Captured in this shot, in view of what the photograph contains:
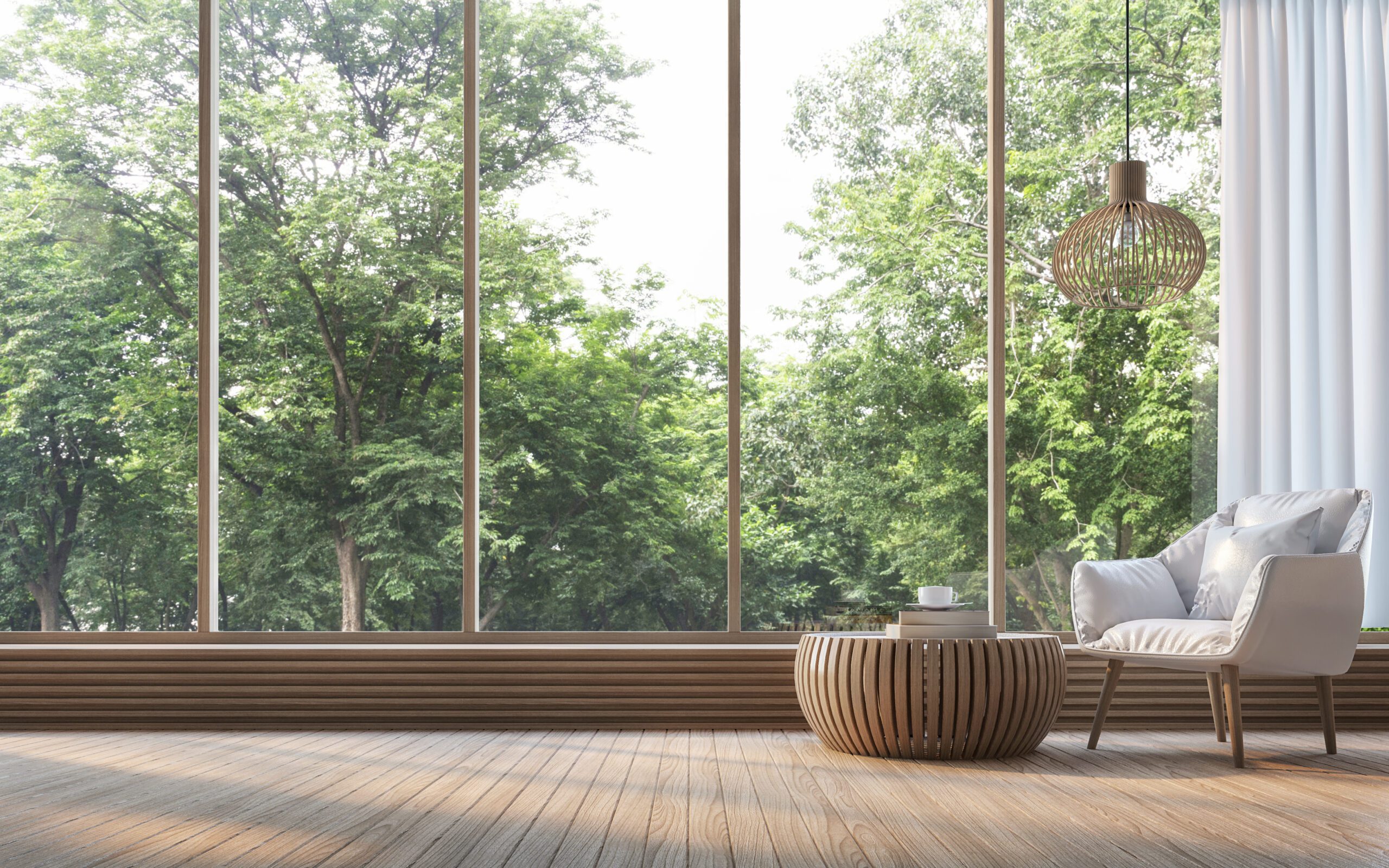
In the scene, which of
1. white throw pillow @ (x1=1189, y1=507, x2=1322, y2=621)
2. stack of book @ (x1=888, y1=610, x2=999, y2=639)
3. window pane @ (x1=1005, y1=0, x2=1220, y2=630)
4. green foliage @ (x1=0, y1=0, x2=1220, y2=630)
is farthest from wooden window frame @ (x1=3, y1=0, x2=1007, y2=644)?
window pane @ (x1=1005, y1=0, x2=1220, y2=630)

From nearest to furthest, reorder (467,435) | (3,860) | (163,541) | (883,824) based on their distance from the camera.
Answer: (3,860) → (883,824) → (467,435) → (163,541)

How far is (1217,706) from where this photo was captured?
379cm

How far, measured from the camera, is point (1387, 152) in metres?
4.52

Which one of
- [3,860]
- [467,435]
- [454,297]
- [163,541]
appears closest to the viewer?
[3,860]

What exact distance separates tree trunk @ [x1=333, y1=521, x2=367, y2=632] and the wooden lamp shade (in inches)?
154

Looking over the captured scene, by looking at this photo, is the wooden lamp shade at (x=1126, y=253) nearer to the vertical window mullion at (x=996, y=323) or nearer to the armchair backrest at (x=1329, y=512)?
→ the vertical window mullion at (x=996, y=323)

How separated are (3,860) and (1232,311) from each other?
460cm

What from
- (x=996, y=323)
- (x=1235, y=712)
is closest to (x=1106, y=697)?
(x=1235, y=712)

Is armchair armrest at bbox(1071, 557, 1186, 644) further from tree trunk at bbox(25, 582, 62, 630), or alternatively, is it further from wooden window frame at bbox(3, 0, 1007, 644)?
tree trunk at bbox(25, 582, 62, 630)

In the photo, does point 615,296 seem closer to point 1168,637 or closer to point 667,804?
point 1168,637

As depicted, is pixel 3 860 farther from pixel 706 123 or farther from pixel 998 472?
pixel 706 123

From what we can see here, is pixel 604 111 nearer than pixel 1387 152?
No

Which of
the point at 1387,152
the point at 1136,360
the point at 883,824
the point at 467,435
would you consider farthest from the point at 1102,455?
the point at 883,824

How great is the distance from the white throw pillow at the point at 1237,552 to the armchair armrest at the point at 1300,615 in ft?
0.77
